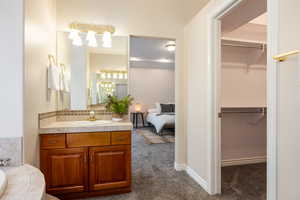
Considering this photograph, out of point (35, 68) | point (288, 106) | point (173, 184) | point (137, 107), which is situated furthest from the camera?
point (137, 107)

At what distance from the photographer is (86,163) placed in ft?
6.31

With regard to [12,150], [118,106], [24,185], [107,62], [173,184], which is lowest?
[173,184]

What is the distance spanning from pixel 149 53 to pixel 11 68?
191 inches

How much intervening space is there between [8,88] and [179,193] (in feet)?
6.95

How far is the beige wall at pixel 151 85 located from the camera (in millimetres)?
7047

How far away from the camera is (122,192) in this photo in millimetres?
2057

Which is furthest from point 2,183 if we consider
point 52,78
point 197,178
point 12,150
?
point 197,178

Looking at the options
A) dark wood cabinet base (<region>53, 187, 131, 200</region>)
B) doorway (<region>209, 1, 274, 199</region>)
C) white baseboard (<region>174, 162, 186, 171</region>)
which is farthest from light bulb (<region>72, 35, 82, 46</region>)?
white baseboard (<region>174, 162, 186, 171</region>)

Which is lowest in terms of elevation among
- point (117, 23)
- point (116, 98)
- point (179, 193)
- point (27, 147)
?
point (179, 193)

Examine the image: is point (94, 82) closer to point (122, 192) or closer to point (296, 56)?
point (122, 192)

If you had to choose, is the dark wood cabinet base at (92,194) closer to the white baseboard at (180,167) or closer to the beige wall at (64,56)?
the white baseboard at (180,167)

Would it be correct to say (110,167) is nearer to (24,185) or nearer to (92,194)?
(92,194)

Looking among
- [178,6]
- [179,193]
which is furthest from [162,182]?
[178,6]

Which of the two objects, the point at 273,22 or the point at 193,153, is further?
the point at 193,153
